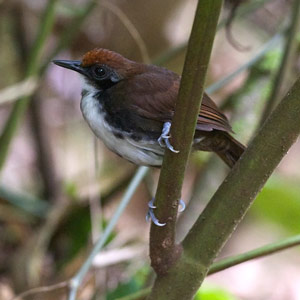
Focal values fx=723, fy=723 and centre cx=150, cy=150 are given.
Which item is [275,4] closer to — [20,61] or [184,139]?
[20,61]

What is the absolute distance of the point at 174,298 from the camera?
1.47 m

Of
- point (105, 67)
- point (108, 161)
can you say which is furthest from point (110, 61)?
point (108, 161)

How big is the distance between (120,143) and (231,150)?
320mm

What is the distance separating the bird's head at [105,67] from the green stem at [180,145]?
1.58 feet

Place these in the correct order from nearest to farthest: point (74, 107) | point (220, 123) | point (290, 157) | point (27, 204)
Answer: point (220, 123) → point (27, 204) → point (74, 107) → point (290, 157)

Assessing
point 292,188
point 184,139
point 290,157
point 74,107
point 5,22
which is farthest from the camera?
point 290,157

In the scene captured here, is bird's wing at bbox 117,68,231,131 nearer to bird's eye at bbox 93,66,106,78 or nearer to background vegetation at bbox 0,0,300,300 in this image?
bird's eye at bbox 93,66,106,78

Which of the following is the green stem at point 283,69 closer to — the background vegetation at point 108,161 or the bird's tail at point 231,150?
the background vegetation at point 108,161

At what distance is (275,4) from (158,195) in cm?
234

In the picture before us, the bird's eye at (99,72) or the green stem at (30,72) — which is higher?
the bird's eye at (99,72)

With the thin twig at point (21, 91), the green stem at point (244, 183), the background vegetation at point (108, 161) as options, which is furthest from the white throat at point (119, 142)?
the thin twig at point (21, 91)

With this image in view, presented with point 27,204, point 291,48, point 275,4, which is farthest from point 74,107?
point 291,48

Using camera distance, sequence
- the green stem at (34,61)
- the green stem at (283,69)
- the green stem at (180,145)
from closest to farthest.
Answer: the green stem at (180,145) → the green stem at (283,69) → the green stem at (34,61)

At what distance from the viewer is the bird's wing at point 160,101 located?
5.40 ft
